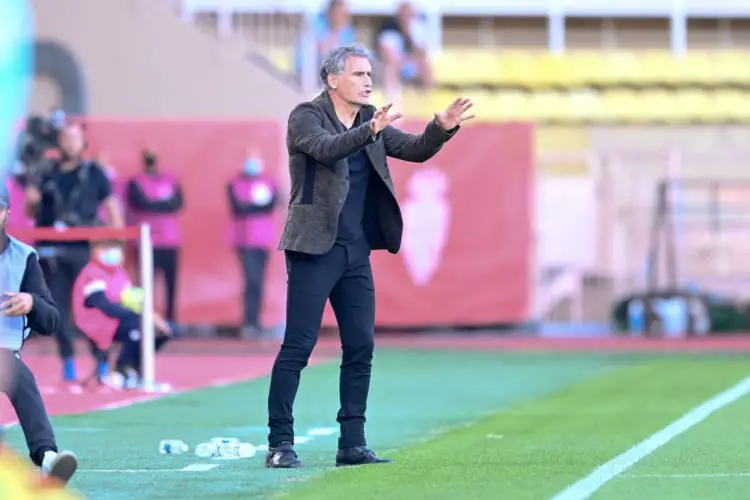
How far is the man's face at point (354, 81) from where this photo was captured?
27.8ft

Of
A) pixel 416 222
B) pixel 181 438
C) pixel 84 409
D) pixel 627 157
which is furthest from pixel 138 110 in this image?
pixel 181 438

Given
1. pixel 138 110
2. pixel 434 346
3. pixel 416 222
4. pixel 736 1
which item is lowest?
pixel 434 346

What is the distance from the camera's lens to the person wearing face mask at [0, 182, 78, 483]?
7445 millimetres

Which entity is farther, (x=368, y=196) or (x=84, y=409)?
(x=84, y=409)

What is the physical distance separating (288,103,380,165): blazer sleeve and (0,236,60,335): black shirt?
4.36ft

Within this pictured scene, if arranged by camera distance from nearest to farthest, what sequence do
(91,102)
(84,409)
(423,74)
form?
(84,409) → (91,102) → (423,74)

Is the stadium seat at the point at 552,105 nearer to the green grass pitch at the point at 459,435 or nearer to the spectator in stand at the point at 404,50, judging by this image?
the spectator in stand at the point at 404,50

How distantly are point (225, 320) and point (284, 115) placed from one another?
11.1ft

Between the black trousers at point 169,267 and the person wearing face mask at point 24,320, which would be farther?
the black trousers at point 169,267

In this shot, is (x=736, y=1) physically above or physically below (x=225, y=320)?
above

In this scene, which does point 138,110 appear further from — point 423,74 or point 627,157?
point 627,157

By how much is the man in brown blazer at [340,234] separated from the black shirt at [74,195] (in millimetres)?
7690

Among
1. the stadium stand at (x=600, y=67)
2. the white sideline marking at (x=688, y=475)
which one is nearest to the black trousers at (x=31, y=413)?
the white sideline marking at (x=688, y=475)

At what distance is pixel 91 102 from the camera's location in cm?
2325
